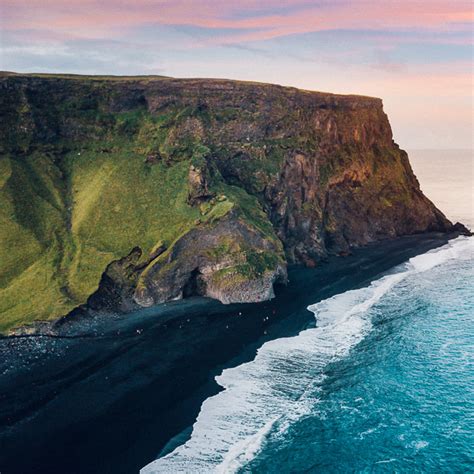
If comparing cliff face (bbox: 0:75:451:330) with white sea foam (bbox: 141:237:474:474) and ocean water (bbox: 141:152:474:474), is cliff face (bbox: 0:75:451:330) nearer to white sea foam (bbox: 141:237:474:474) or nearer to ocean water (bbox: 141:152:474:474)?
white sea foam (bbox: 141:237:474:474)

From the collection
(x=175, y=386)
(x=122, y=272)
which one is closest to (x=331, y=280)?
(x=122, y=272)

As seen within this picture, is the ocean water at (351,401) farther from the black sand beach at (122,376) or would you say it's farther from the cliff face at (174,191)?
the cliff face at (174,191)

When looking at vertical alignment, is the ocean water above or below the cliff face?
below

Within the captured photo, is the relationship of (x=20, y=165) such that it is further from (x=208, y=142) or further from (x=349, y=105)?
(x=349, y=105)

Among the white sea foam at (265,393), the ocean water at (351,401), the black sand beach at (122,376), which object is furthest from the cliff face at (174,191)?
the ocean water at (351,401)

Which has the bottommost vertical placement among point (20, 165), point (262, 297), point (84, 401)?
point (84, 401)

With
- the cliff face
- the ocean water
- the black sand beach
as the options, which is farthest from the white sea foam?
the cliff face

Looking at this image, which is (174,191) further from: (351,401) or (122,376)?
(351,401)
